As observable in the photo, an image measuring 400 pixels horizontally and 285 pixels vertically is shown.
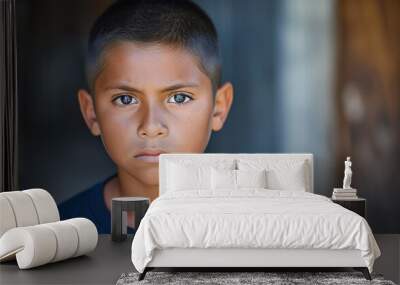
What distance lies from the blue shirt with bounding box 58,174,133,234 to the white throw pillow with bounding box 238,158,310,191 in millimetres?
1755

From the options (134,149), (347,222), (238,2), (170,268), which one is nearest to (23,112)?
(134,149)

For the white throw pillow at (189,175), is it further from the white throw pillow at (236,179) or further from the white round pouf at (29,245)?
the white round pouf at (29,245)

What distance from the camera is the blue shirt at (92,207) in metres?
7.88

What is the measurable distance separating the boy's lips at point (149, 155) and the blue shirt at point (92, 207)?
382 millimetres

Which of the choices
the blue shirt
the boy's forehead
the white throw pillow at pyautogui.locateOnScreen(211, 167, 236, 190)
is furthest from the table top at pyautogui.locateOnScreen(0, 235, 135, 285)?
the boy's forehead

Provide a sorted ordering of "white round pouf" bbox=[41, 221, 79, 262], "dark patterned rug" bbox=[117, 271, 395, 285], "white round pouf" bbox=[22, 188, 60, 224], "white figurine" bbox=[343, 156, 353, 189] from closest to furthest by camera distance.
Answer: "dark patterned rug" bbox=[117, 271, 395, 285] < "white round pouf" bbox=[41, 221, 79, 262] < "white round pouf" bbox=[22, 188, 60, 224] < "white figurine" bbox=[343, 156, 353, 189]

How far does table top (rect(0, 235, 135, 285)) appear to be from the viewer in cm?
505

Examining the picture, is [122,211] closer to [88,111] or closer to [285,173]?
[88,111]

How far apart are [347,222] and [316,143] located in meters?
2.90

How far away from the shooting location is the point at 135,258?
16.3ft

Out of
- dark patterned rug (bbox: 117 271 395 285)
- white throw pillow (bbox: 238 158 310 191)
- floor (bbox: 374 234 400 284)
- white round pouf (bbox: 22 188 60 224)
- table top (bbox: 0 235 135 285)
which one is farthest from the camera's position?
white throw pillow (bbox: 238 158 310 191)

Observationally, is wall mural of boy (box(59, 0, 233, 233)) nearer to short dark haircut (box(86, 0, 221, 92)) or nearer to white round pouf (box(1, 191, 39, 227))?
short dark haircut (box(86, 0, 221, 92))

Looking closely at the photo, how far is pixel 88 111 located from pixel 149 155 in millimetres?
875

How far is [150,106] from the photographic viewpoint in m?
7.74
